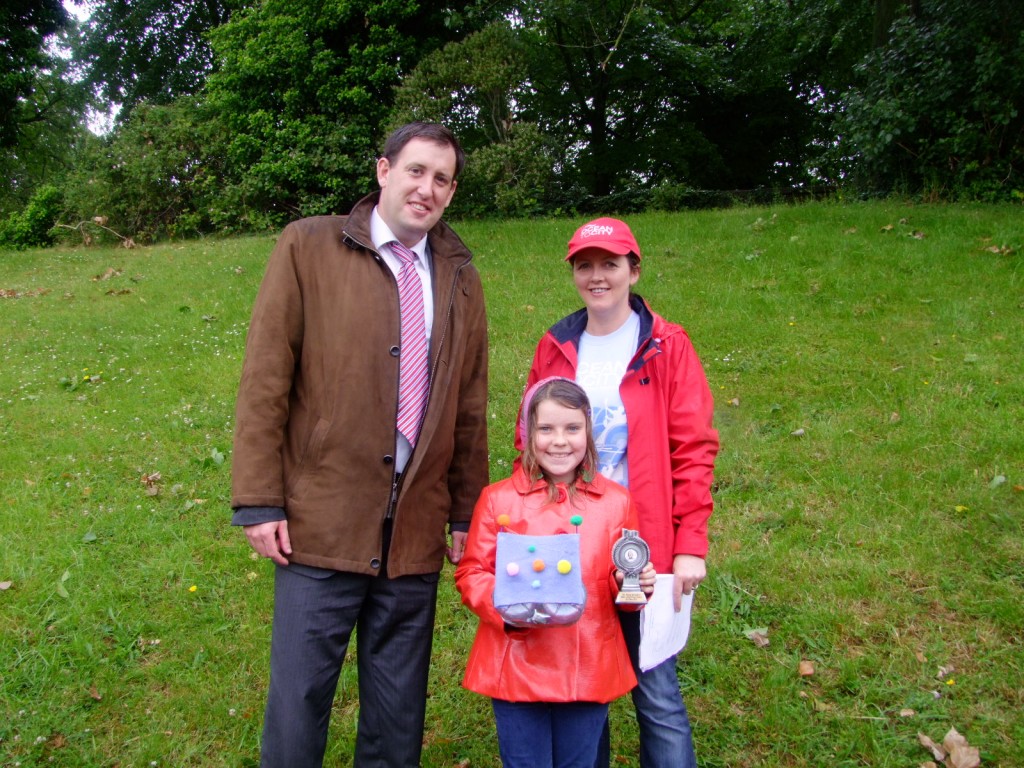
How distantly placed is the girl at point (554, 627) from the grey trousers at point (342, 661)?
279 millimetres

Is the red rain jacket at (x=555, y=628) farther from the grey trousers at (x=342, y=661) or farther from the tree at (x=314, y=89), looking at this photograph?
the tree at (x=314, y=89)

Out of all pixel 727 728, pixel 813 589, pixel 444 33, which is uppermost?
pixel 444 33

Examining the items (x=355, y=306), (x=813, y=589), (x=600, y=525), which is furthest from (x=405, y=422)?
(x=813, y=589)

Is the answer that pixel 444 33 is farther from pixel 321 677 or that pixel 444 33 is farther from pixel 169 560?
pixel 321 677

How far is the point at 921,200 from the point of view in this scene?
10.9m

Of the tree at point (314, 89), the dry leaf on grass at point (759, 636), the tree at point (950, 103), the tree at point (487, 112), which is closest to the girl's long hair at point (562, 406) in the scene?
the dry leaf on grass at point (759, 636)

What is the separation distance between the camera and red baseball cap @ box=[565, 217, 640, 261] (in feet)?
8.62

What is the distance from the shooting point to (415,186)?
2.55 meters

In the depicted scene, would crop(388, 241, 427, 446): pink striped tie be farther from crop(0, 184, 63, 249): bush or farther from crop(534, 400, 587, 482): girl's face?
crop(0, 184, 63, 249): bush

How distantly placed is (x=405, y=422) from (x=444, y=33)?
45.9 ft

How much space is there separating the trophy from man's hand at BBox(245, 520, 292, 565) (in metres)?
0.98

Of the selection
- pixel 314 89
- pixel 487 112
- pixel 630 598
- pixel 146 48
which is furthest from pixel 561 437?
pixel 146 48

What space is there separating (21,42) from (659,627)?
67.3ft

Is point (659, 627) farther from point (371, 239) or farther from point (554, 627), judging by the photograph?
point (371, 239)
